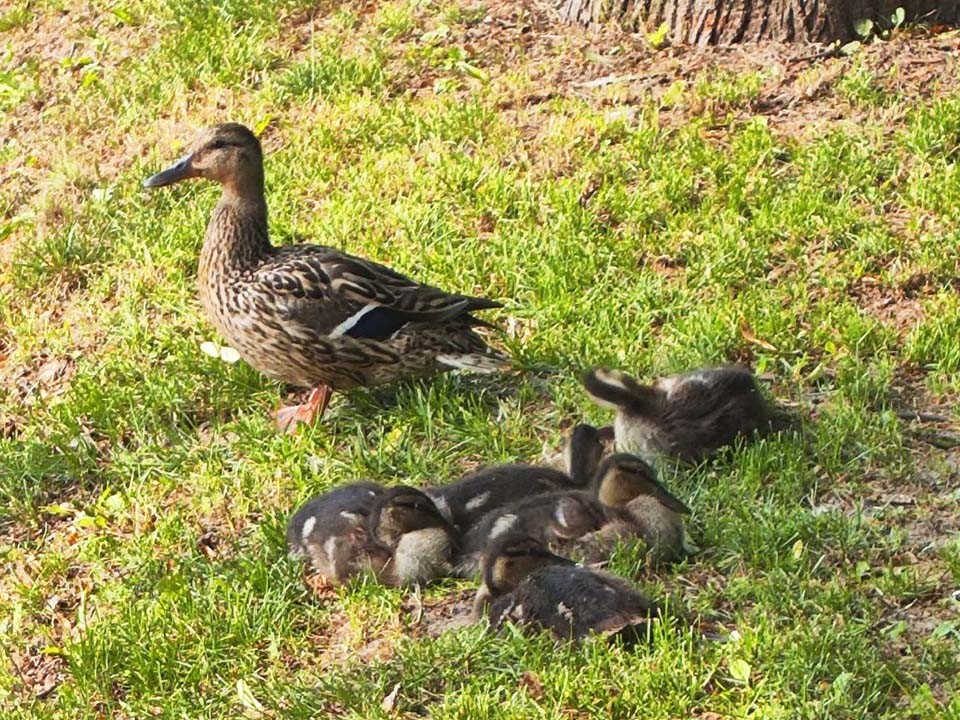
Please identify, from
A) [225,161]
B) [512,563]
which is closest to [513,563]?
[512,563]

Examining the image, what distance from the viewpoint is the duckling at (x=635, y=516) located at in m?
5.73

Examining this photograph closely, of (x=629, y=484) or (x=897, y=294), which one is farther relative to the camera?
(x=897, y=294)

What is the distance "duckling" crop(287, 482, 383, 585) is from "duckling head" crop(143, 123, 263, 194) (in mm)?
2069

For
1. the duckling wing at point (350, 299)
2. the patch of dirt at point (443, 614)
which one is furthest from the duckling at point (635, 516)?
the duckling wing at point (350, 299)

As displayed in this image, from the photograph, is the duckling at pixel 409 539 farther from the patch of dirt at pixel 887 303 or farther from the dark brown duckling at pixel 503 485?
the patch of dirt at pixel 887 303

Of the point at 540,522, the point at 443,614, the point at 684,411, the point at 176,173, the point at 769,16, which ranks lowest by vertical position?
the point at 443,614

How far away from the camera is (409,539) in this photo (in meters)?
5.80

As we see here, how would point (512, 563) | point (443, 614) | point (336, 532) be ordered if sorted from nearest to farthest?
1. point (512, 563)
2. point (443, 614)
3. point (336, 532)

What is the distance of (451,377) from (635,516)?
1668 millimetres

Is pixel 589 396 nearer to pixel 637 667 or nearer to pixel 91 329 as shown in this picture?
pixel 637 667

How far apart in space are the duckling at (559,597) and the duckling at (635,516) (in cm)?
31

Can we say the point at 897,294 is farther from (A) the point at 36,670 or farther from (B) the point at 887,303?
(A) the point at 36,670

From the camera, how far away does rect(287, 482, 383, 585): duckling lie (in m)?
5.83

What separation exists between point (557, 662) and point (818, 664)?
821 mm
